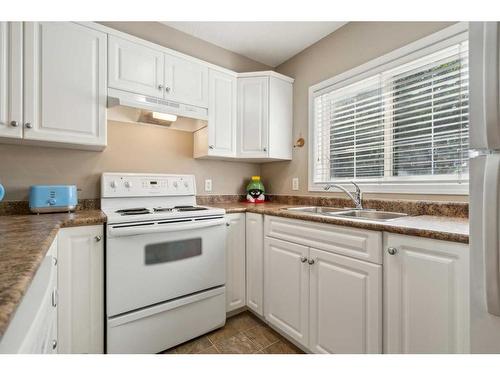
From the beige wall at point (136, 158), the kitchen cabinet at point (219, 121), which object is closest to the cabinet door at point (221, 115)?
the kitchen cabinet at point (219, 121)

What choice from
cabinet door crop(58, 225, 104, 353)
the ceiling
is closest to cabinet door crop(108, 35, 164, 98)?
the ceiling

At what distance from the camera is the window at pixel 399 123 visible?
1456 millimetres

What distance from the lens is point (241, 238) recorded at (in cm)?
198

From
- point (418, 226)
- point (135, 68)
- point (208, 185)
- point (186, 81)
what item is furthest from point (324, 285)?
point (135, 68)

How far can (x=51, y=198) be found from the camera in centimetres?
157

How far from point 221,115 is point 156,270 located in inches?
55.5

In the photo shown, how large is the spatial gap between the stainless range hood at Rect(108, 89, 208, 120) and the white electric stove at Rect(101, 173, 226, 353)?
0.55 m

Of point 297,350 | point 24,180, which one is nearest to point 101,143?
point 24,180

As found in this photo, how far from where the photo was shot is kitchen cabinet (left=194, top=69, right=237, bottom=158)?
2164 millimetres

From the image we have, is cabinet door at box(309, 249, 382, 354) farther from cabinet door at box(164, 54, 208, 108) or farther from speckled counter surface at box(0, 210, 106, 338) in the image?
cabinet door at box(164, 54, 208, 108)

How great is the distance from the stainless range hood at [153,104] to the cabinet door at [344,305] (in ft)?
4.69

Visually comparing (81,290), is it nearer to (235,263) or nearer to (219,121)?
(235,263)

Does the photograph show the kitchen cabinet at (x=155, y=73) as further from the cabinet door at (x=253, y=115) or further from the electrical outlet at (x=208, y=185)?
the electrical outlet at (x=208, y=185)

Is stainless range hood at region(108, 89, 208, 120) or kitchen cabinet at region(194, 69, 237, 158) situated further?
A: kitchen cabinet at region(194, 69, 237, 158)
